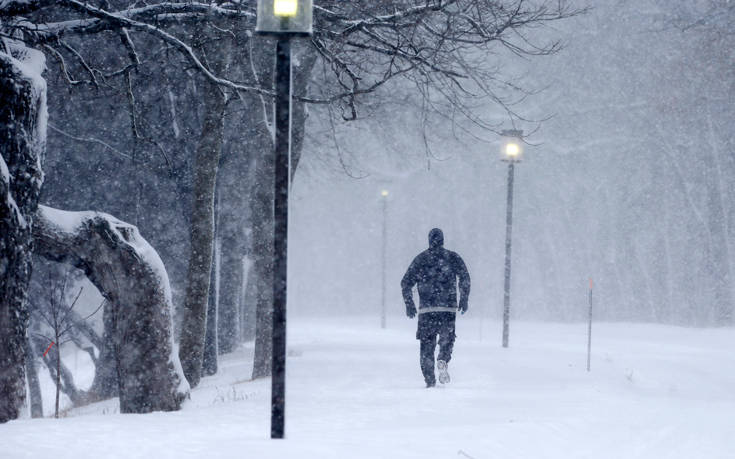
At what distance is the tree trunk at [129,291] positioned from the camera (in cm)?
1000

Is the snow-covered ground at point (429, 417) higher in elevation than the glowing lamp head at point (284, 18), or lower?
lower

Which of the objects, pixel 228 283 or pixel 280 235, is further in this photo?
pixel 228 283

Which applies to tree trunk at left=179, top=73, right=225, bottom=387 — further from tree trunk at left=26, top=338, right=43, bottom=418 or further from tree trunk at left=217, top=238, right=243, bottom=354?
tree trunk at left=26, top=338, right=43, bottom=418

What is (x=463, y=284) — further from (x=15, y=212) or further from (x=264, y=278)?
(x=264, y=278)

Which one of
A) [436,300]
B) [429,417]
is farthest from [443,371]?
[429,417]

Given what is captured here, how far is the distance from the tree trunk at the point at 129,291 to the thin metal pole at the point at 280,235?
380cm

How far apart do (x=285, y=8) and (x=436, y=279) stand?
6.09m

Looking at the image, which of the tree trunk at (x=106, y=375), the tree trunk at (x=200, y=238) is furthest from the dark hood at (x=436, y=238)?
the tree trunk at (x=106, y=375)

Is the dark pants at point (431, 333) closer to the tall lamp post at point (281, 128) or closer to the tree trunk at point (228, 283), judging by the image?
the tall lamp post at point (281, 128)

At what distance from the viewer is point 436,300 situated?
1210 cm

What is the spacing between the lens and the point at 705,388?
52.1 ft

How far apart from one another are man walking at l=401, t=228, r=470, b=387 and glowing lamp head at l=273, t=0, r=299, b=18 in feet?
19.0

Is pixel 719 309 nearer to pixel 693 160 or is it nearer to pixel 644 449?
pixel 693 160

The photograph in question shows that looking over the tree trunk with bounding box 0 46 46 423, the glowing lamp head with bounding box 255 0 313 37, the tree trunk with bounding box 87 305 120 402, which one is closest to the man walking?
the tree trunk with bounding box 0 46 46 423
